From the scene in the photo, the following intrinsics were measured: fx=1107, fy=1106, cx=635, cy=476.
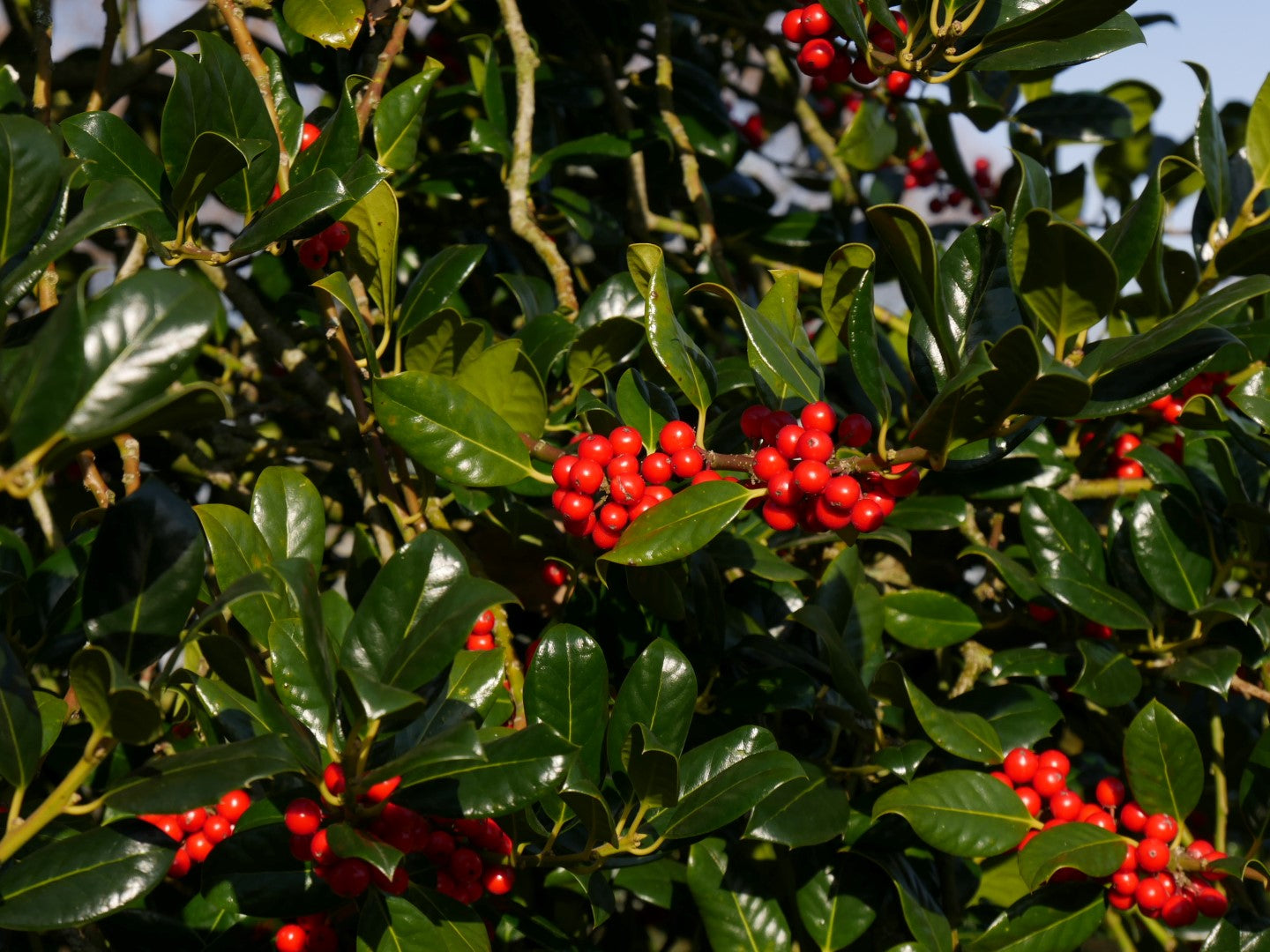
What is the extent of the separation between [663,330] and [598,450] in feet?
0.45

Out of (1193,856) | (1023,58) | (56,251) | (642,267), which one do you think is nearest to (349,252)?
(642,267)

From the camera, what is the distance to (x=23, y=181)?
834mm

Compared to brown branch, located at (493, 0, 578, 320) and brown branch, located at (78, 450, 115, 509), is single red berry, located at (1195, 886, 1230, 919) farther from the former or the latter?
brown branch, located at (78, 450, 115, 509)

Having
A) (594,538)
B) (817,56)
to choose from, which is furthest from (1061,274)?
(817,56)

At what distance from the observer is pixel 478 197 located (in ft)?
6.13

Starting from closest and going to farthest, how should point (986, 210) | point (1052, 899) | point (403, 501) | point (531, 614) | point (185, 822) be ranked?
point (185, 822)
point (1052, 899)
point (403, 501)
point (531, 614)
point (986, 210)

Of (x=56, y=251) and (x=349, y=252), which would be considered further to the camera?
(x=349, y=252)

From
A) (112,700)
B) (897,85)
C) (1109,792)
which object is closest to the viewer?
(112,700)

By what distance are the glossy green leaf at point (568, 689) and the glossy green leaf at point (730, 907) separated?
0.26 metres

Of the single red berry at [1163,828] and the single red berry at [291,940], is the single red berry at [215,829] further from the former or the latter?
the single red berry at [1163,828]

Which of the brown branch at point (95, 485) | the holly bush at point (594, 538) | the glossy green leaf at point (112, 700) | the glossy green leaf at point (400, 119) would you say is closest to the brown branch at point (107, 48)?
the holly bush at point (594, 538)

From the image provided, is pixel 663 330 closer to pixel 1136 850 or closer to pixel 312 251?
pixel 312 251

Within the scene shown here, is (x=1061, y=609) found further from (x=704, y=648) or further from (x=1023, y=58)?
(x=1023, y=58)

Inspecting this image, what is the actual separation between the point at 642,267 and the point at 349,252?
0.41 m
